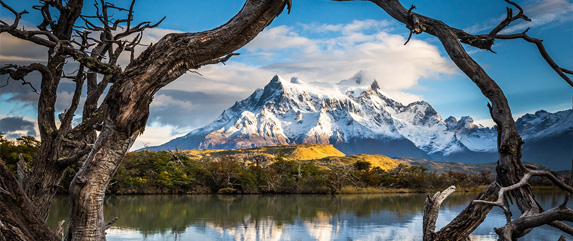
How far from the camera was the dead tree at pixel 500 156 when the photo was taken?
9.04 ft

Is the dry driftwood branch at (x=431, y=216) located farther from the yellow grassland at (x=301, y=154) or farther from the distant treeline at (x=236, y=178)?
the yellow grassland at (x=301, y=154)

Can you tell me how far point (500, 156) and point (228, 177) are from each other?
3005cm

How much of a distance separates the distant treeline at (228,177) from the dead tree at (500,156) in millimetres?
24432

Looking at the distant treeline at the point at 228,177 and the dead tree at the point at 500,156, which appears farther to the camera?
the distant treeline at the point at 228,177

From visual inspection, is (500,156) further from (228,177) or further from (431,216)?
(228,177)

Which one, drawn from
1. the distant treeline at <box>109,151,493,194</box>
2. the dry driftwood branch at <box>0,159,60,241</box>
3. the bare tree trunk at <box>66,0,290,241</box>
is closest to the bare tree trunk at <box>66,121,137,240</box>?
the bare tree trunk at <box>66,0,290,241</box>

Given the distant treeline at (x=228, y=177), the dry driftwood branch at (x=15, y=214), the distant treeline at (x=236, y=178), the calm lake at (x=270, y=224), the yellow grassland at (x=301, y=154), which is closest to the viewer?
the dry driftwood branch at (x=15, y=214)

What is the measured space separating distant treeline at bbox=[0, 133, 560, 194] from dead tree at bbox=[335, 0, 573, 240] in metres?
24.4

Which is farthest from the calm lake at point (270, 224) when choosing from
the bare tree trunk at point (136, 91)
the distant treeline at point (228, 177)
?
the bare tree trunk at point (136, 91)

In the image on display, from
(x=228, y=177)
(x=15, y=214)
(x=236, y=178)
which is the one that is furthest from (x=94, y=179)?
(x=236, y=178)

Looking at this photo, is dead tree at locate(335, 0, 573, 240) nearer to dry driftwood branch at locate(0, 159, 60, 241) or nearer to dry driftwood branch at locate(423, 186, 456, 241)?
dry driftwood branch at locate(423, 186, 456, 241)

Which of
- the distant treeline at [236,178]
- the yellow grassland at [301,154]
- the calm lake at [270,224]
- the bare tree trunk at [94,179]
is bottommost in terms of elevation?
the calm lake at [270,224]

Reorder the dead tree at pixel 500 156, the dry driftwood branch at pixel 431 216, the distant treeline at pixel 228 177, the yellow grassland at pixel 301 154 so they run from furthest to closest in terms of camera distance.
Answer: the yellow grassland at pixel 301 154 < the distant treeline at pixel 228 177 < the dry driftwood branch at pixel 431 216 < the dead tree at pixel 500 156

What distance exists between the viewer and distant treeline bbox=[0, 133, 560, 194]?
2852cm
